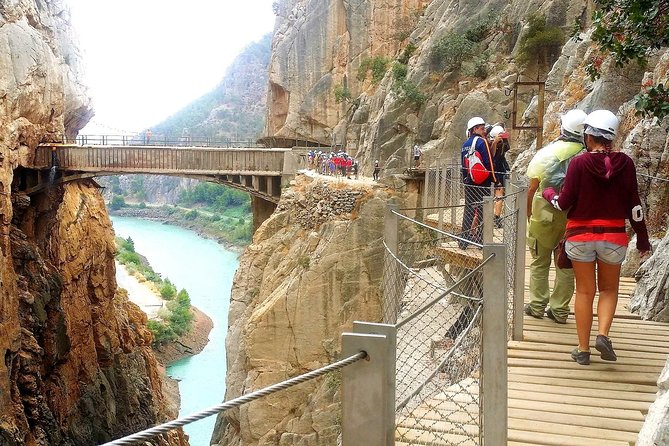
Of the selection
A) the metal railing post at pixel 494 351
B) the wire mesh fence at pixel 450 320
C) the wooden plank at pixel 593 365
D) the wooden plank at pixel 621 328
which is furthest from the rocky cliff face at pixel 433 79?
the metal railing post at pixel 494 351

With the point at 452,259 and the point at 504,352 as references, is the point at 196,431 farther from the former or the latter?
the point at 504,352

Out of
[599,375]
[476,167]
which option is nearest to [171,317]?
[476,167]

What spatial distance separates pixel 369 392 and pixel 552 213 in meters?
3.50

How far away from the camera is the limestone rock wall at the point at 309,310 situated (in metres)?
15.1

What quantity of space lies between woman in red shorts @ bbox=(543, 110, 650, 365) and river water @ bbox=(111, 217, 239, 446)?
10.1m

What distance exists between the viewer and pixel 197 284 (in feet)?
184

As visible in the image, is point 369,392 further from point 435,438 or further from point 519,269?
point 519,269

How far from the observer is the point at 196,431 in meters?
29.1

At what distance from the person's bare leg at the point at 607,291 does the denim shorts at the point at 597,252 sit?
49 mm

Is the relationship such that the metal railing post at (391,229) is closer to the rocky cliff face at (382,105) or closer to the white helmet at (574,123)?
the white helmet at (574,123)

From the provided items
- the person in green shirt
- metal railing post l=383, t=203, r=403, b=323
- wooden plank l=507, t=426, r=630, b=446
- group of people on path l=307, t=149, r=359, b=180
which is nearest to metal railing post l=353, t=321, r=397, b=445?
wooden plank l=507, t=426, r=630, b=446

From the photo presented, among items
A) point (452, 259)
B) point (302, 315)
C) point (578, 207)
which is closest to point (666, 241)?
point (578, 207)

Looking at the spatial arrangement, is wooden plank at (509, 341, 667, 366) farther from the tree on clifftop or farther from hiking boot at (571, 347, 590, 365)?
the tree on clifftop

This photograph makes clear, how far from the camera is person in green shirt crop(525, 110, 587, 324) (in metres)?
5.27
